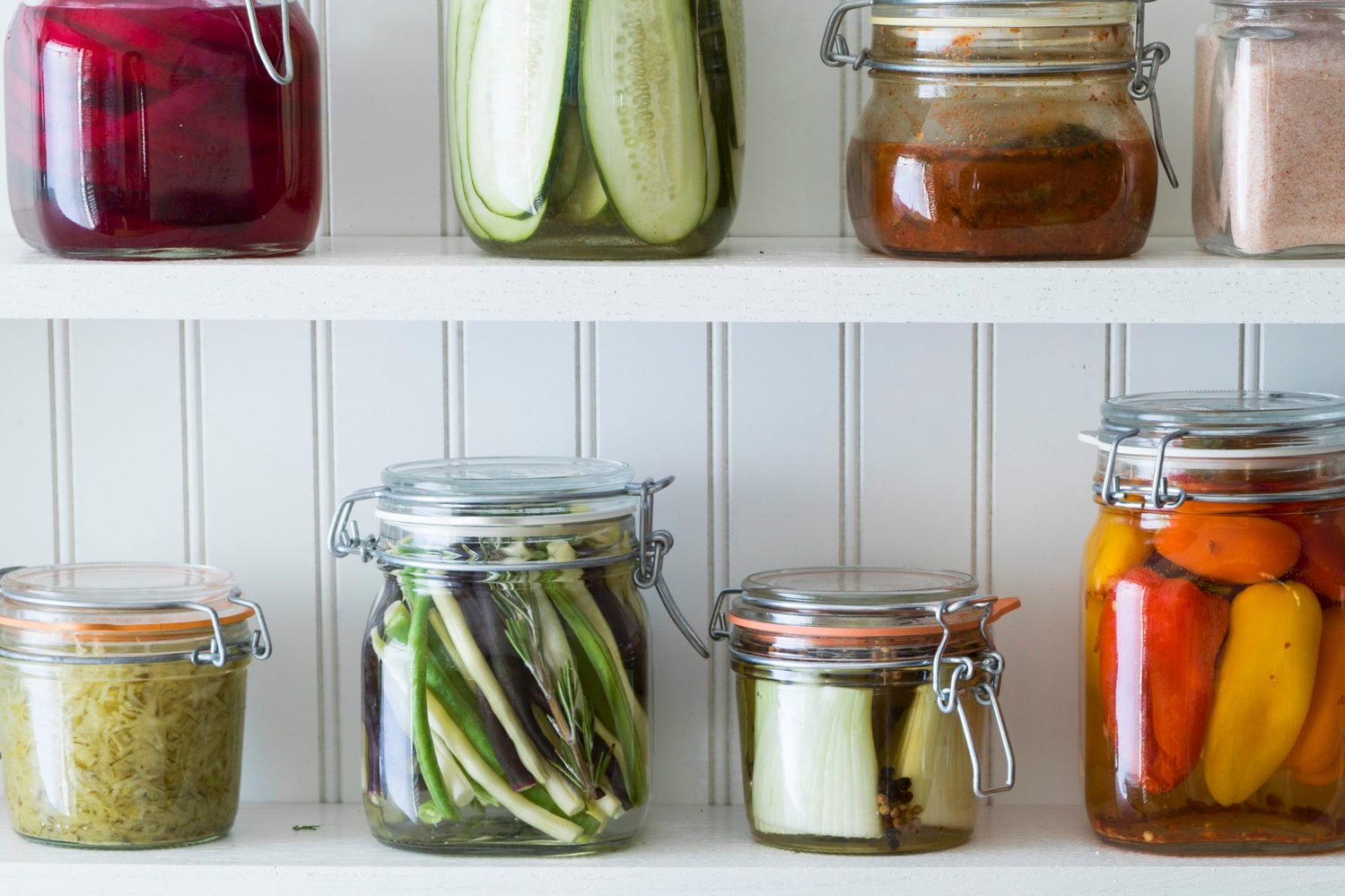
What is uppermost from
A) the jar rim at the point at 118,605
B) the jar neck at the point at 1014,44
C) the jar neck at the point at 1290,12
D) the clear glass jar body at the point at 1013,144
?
the jar neck at the point at 1290,12

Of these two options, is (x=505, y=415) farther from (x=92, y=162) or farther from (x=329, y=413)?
(x=92, y=162)


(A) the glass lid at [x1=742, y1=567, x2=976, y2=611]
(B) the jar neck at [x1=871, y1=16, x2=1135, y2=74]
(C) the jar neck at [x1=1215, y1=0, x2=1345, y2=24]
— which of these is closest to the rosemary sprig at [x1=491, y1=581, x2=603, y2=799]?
(A) the glass lid at [x1=742, y1=567, x2=976, y2=611]

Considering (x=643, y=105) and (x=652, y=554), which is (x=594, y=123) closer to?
(x=643, y=105)

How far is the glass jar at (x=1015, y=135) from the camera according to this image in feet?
2.21

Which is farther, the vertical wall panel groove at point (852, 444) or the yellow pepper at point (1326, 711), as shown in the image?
the vertical wall panel groove at point (852, 444)

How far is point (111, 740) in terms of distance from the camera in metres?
0.77

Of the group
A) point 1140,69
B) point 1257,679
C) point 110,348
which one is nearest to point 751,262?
point 1140,69

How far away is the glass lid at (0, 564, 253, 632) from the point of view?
77 cm

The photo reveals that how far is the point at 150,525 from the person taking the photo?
2.97 ft

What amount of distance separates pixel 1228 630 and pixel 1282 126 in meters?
0.23

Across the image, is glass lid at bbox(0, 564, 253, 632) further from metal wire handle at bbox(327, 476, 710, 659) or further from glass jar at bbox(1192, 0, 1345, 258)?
glass jar at bbox(1192, 0, 1345, 258)

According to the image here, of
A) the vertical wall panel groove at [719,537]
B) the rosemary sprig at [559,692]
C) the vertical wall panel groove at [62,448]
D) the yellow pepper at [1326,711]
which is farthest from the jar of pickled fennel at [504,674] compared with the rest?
the yellow pepper at [1326,711]

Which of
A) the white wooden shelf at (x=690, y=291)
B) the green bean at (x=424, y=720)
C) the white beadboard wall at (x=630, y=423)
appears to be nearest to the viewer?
the white wooden shelf at (x=690, y=291)

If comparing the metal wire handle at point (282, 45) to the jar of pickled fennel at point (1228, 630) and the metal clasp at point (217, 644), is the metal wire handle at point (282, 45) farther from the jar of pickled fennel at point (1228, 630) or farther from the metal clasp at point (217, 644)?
the jar of pickled fennel at point (1228, 630)
